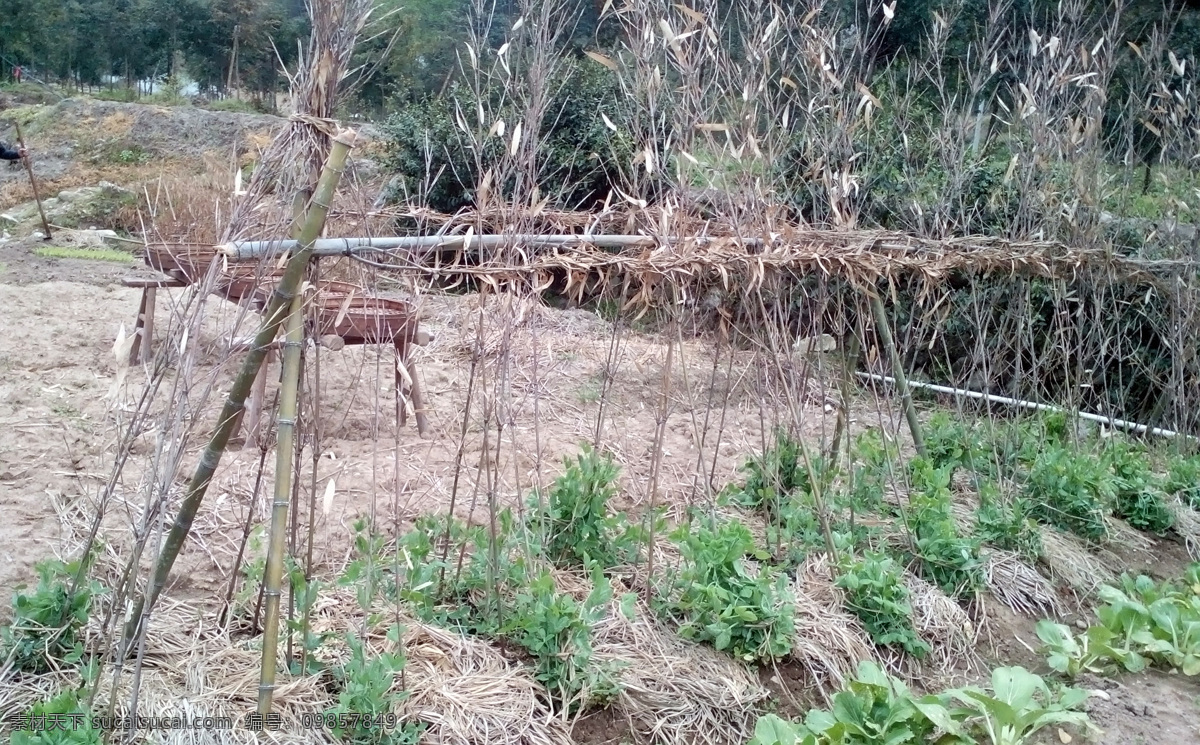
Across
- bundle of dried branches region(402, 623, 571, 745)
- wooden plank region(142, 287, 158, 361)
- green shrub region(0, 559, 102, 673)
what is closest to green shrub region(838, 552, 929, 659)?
bundle of dried branches region(402, 623, 571, 745)

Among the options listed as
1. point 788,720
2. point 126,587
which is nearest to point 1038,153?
point 788,720

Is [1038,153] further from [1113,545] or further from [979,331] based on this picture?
[1113,545]

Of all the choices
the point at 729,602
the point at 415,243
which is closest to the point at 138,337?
the point at 415,243

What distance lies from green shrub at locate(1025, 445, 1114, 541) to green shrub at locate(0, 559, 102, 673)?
4.27 metres

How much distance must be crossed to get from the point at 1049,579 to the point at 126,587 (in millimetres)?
3852

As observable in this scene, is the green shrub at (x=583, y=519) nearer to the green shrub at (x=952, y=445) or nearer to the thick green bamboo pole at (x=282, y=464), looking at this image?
the thick green bamboo pole at (x=282, y=464)

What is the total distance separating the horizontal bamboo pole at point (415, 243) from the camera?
86.4 inches

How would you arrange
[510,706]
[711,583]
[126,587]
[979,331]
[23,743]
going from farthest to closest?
[979,331], [711,583], [510,706], [126,587], [23,743]

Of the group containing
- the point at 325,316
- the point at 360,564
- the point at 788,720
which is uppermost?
the point at 325,316

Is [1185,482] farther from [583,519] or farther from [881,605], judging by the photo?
[583,519]

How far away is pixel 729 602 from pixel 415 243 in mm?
1650

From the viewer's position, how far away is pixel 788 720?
9.93 ft

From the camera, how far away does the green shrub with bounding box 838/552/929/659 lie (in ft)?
11.1

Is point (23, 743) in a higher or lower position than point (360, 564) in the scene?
lower
